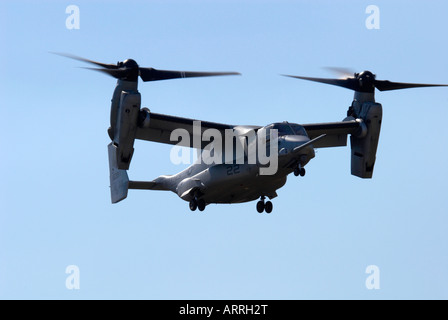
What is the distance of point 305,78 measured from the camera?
Result: 30.6 meters

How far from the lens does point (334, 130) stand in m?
31.6

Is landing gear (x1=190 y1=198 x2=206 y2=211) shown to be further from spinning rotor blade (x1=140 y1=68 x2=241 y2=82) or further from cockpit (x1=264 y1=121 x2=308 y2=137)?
spinning rotor blade (x1=140 y1=68 x2=241 y2=82)

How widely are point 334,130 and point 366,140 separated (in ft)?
3.97

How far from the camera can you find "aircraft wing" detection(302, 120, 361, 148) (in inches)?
1220

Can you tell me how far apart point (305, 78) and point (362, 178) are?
12.9ft

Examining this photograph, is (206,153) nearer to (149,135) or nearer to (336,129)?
(149,135)

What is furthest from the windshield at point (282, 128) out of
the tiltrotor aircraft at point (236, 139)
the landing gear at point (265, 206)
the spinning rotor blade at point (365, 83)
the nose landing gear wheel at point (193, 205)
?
the nose landing gear wheel at point (193, 205)

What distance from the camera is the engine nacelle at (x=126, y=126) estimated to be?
91.4ft

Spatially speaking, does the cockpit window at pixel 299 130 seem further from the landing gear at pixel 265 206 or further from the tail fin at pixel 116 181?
the tail fin at pixel 116 181

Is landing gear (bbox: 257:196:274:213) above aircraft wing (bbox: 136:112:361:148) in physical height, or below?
below

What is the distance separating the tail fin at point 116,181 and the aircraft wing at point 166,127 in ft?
6.31

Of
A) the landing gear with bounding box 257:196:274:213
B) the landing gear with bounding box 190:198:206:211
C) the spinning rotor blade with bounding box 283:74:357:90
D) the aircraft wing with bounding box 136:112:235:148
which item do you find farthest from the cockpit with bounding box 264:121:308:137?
the landing gear with bounding box 190:198:206:211

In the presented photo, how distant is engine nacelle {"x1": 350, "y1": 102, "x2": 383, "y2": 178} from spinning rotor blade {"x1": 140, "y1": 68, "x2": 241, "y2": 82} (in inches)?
190
